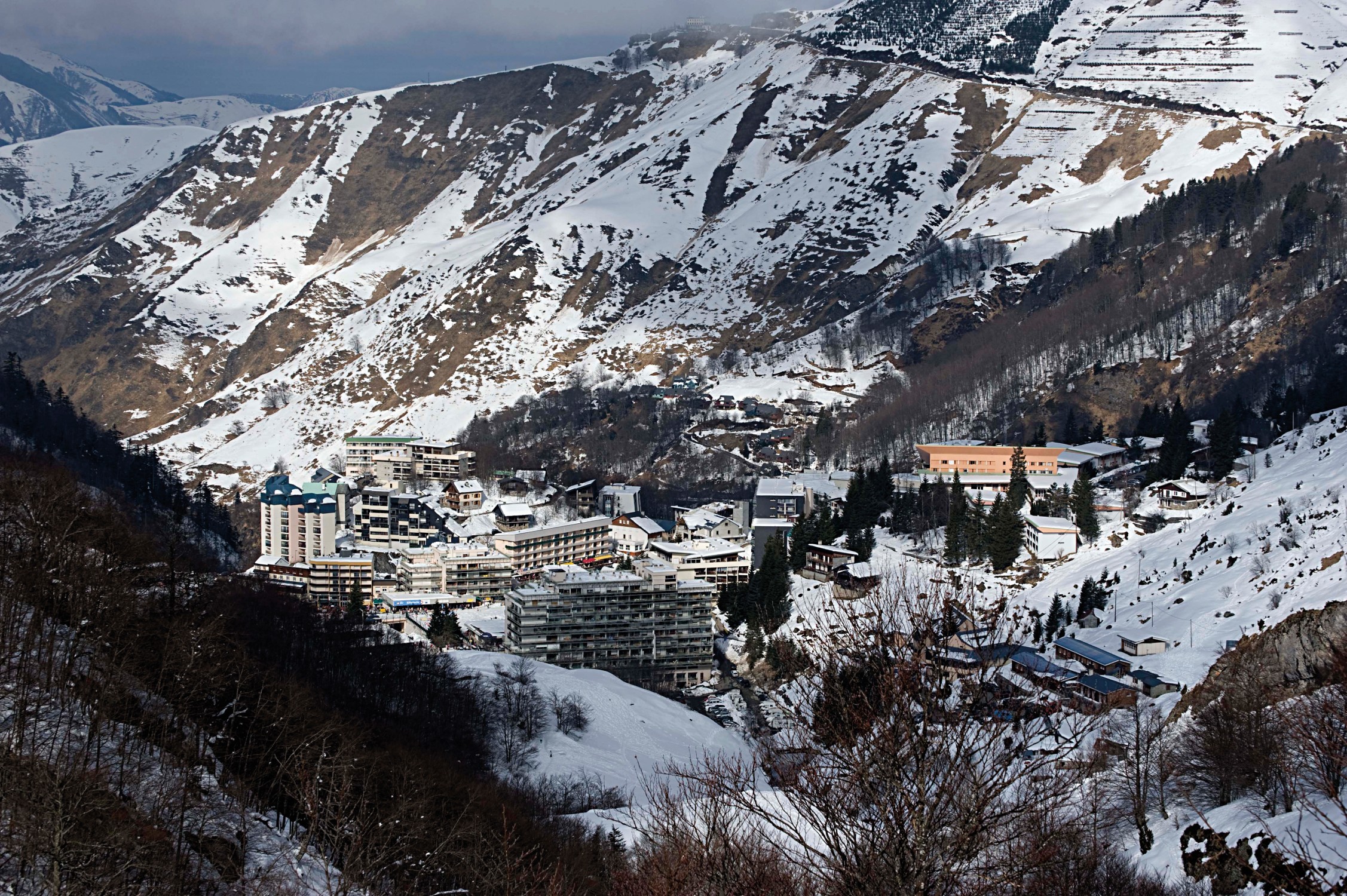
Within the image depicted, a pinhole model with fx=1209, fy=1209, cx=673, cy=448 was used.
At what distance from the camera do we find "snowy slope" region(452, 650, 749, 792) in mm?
37562

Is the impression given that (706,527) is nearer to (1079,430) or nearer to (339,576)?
(339,576)

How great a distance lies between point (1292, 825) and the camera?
16.3 meters

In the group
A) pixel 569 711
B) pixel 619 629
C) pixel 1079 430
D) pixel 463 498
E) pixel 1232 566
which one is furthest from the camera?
pixel 1079 430

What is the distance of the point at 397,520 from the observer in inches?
3201

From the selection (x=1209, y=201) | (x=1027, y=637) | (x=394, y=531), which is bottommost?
(x=394, y=531)

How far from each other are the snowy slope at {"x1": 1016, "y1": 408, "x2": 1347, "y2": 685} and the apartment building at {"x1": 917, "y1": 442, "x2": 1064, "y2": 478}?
17897mm

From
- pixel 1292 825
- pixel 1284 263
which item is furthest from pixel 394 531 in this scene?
pixel 1284 263

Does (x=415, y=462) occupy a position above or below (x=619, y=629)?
below

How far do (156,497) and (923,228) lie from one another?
12038cm

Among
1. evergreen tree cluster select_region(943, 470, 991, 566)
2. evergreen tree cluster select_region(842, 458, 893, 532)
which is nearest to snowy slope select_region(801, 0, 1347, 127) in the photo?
evergreen tree cluster select_region(842, 458, 893, 532)

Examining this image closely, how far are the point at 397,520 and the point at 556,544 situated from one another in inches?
497

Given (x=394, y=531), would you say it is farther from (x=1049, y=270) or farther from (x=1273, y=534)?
(x=1049, y=270)

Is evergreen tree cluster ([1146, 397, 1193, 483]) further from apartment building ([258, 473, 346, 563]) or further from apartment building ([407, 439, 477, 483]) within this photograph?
apartment building ([407, 439, 477, 483])

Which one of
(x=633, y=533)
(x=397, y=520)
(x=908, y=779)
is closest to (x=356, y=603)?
(x=397, y=520)
